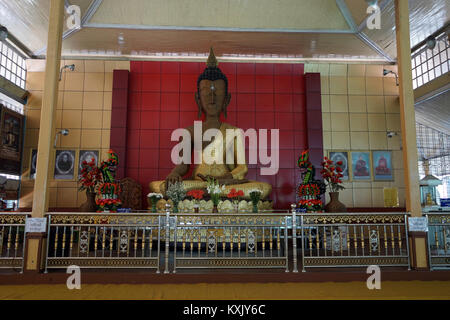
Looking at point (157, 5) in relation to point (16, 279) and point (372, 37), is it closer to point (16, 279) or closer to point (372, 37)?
point (372, 37)

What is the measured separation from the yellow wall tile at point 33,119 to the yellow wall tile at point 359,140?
6.88m

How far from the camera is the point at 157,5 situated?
621cm

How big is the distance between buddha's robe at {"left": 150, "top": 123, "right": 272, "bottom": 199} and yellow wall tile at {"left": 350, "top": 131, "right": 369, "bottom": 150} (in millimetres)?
2575

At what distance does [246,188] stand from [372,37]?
12.8 feet

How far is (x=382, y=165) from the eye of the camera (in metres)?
7.81

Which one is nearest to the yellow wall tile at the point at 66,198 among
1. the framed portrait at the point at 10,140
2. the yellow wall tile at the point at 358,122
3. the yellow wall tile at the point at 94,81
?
the framed portrait at the point at 10,140

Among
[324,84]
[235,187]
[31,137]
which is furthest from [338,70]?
[31,137]

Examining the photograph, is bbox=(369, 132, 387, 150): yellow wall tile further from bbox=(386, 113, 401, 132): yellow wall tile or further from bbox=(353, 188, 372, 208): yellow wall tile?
bbox=(353, 188, 372, 208): yellow wall tile

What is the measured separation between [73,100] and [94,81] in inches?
24.4

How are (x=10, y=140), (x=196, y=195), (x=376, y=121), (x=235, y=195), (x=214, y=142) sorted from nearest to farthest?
(x=196, y=195)
(x=235, y=195)
(x=10, y=140)
(x=214, y=142)
(x=376, y=121)

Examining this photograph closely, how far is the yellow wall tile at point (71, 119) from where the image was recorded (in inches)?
301

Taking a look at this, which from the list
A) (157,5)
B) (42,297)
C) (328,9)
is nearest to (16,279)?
(42,297)

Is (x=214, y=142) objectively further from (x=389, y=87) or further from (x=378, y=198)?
(x=389, y=87)
